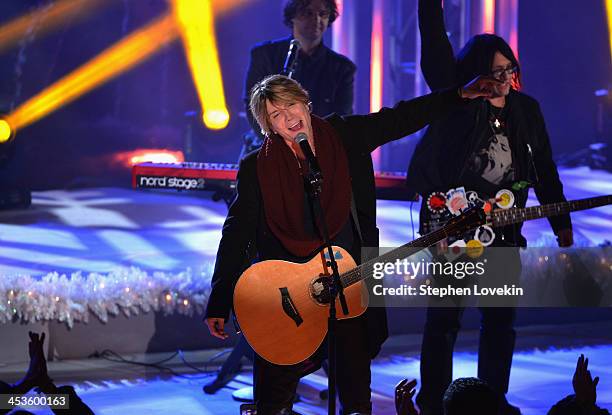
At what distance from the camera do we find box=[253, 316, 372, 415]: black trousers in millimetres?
3730

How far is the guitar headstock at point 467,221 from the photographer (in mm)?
3617

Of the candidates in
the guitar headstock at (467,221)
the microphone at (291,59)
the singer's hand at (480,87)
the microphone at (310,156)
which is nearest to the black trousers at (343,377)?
the guitar headstock at (467,221)

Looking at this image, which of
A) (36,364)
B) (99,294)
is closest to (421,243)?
(36,364)

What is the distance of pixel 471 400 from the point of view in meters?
2.76

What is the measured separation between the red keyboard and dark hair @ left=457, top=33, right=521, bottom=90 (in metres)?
0.79

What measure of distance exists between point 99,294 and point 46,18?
5.93 ft

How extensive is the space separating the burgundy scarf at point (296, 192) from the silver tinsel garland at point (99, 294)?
97.4 inches

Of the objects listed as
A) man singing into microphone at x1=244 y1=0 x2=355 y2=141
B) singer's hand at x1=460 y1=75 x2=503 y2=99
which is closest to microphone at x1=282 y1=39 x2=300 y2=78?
man singing into microphone at x1=244 y1=0 x2=355 y2=141

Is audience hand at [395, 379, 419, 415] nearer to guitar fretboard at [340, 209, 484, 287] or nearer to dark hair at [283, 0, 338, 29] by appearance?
guitar fretboard at [340, 209, 484, 287]

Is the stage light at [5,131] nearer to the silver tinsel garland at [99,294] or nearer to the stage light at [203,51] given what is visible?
the silver tinsel garland at [99,294]

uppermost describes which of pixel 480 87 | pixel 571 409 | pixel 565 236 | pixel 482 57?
pixel 482 57

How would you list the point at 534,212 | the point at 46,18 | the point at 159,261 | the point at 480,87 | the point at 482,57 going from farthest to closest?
the point at 159,261 < the point at 46,18 < the point at 482,57 < the point at 534,212 < the point at 480,87

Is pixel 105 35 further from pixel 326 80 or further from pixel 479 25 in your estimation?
pixel 479 25

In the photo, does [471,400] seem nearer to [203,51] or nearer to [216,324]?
[216,324]
